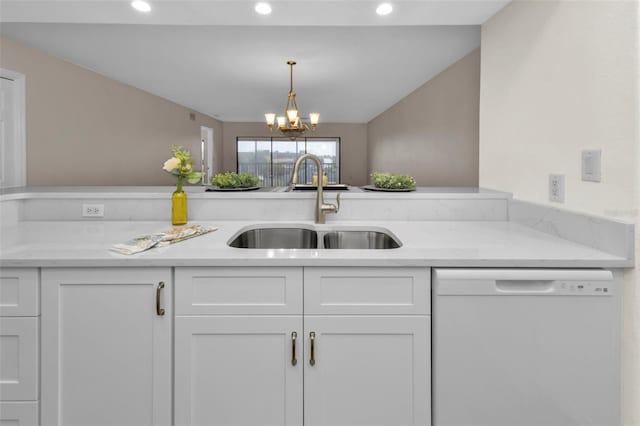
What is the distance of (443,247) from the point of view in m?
1.35

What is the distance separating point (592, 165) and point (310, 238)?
3.71 feet

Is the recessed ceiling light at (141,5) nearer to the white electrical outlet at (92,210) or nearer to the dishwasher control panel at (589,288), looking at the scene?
the white electrical outlet at (92,210)

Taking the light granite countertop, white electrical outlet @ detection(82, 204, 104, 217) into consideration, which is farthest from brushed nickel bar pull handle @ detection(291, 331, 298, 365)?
white electrical outlet @ detection(82, 204, 104, 217)

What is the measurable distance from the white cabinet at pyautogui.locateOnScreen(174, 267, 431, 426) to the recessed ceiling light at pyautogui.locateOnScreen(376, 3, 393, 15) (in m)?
1.35

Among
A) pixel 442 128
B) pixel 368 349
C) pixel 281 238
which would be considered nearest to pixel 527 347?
pixel 368 349

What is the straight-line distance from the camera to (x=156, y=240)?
1.39 meters

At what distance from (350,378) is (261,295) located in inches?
14.7

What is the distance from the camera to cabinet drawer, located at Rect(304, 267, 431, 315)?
121 cm

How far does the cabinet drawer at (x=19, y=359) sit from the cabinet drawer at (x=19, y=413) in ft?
0.06

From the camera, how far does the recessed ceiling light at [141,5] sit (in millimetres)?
1868

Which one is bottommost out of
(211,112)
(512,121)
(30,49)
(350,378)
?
(350,378)

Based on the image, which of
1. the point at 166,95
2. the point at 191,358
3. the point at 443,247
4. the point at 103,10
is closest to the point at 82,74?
the point at 166,95

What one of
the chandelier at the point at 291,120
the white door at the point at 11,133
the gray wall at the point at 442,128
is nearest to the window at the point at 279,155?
the gray wall at the point at 442,128

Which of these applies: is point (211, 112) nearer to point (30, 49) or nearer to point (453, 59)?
point (30, 49)
